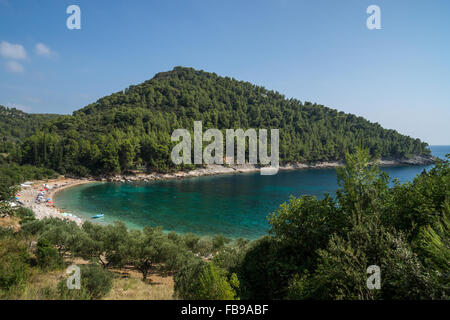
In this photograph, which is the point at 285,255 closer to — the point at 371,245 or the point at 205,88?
the point at 371,245

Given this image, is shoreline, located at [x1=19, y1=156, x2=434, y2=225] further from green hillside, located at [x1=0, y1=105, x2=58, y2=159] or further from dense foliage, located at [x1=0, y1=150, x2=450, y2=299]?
green hillside, located at [x1=0, y1=105, x2=58, y2=159]

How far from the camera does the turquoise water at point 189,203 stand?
109ft

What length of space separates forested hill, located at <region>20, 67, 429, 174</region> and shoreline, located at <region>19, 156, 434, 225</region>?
10.8ft

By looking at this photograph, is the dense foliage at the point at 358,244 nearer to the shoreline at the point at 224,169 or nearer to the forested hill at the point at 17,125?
the shoreline at the point at 224,169

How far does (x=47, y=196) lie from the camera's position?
43406 mm

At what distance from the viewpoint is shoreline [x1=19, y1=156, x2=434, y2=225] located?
33.8 metres

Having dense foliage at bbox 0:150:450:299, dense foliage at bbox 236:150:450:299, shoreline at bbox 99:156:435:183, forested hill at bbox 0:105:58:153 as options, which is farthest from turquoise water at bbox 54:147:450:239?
forested hill at bbox 0:105:58:153

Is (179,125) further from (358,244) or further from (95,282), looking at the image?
(358,244)

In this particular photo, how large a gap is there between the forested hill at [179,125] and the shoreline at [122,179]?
3.28 m

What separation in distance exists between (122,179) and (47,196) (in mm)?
21808

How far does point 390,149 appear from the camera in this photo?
122 m

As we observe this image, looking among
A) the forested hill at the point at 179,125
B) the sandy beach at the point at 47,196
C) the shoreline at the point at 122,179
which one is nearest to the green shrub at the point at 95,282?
the shoreline at the point at 122,179

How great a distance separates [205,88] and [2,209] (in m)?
139
